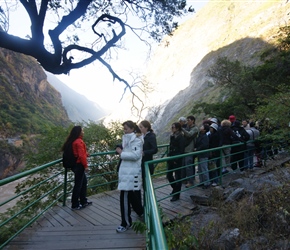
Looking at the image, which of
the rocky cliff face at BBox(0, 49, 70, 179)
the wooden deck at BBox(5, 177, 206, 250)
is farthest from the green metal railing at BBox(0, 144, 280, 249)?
the rocky cliff face at BBox(0, 49, 70, 179)

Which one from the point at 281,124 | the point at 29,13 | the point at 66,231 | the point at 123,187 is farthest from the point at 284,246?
the point at 29,13

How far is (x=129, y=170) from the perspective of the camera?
3.71m

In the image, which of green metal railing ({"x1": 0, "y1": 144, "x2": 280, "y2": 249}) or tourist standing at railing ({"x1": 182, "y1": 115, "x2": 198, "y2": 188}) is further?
tourist standing at railing ({"x1": 182, "y1": 115, "x2": 198, "y2": 188})

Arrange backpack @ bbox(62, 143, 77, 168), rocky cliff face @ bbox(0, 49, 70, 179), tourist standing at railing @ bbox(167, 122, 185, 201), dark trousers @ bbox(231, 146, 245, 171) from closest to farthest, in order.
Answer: backpack @ bbox(62, 143, 77, 168)
tourist standing at railing @ bbox(167, 122, 185, 201)
dark trousers @ bbox(231, 146, 245, 171)
rocky cliff face @ bbox(0, 49, 70, 179)

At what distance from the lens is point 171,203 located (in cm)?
508

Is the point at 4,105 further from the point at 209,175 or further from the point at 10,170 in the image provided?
the point at 209,175

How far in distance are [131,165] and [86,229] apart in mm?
1328

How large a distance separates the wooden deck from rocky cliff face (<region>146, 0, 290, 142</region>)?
79.1ft

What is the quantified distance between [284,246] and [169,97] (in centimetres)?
4862

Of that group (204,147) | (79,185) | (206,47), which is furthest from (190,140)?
(206,47)

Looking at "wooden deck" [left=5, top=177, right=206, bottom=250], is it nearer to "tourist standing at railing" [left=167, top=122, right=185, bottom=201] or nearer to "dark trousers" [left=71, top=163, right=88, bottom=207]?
"dark trousers" [left=71, top=163, right=88, bottom=207]

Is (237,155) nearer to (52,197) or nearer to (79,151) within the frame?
(79,151)

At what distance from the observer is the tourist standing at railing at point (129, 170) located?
369 cm

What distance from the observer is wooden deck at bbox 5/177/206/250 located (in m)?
3.50
